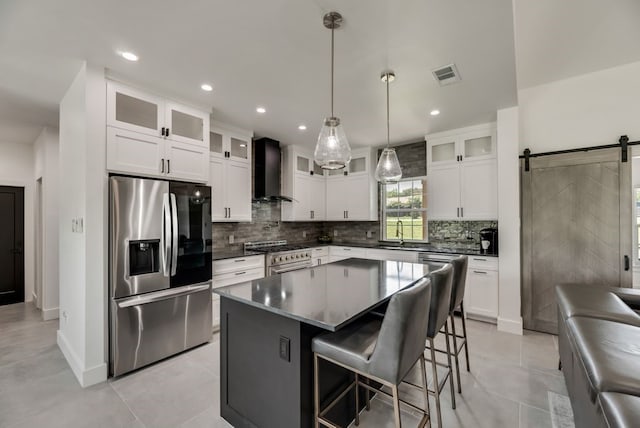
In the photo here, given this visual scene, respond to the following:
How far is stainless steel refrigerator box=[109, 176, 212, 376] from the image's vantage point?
8.14 ft

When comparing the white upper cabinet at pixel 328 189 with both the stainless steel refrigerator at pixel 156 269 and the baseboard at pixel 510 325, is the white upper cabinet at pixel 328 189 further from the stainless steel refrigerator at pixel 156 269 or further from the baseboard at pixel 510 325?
the baseboard at pixel 510 325

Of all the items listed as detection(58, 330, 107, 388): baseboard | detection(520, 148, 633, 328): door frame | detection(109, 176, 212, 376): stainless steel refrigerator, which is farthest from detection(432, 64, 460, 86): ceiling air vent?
detection(58, 330, 107, 388): baseboard

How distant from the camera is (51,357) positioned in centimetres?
283

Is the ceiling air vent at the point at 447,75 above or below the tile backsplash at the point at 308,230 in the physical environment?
above

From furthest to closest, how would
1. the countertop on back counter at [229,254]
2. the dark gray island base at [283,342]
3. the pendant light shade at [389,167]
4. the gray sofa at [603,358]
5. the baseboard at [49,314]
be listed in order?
the baseboard at [49,314] → the countertop on back counter at [229,254] → the pendant light shade at [389,167] → the dark gray island base at [283,342] → the gray sofa at [603,358]

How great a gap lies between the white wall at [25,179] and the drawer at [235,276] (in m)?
3.92

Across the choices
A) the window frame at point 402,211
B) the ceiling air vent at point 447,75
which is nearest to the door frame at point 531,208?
the window frame at point 402,211

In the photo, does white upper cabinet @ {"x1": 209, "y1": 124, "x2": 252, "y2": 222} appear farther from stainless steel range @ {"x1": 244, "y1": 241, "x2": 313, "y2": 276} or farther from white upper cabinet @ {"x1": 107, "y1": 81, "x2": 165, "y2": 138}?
white upper cabinet @ {"x1": 107, "y1": 81, "x2": 165, "y2": 138}

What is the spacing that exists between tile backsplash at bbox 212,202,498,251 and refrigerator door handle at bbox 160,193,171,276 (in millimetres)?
1313

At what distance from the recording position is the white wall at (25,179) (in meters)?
4.49

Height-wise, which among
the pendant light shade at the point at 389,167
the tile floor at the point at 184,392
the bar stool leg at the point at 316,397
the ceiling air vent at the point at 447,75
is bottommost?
the tile floor at the point at 184,392

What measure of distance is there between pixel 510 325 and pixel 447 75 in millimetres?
3005

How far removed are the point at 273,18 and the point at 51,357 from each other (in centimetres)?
381

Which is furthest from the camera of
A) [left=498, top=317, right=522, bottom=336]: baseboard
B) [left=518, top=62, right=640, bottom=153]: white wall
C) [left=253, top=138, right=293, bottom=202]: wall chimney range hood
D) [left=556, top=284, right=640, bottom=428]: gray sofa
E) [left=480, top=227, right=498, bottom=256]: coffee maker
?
[left=253, top=138, right=293, bottom=202]: wall chimney range hood
